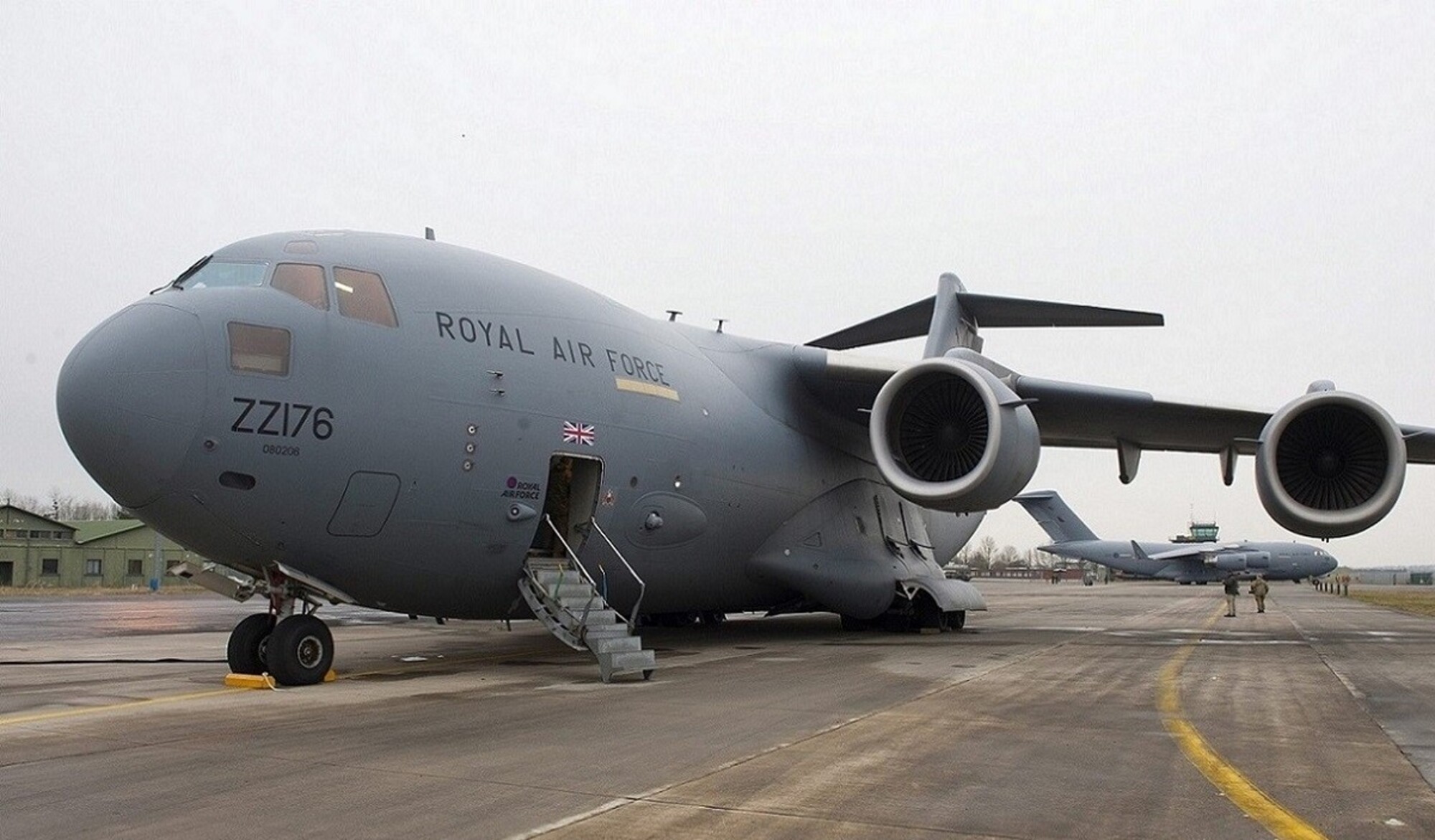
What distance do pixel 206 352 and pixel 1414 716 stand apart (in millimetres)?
9677

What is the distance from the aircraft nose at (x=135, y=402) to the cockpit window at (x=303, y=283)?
101cm

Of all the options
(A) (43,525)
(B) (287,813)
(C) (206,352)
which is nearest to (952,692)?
(B) (287,813)

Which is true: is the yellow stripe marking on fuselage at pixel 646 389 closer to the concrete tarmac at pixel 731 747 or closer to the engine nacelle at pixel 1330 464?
the concrete tarmac at pixel 731 747

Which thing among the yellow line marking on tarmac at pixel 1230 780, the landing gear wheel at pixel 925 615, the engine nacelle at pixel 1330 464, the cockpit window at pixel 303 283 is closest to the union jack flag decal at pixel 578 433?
the cockpit window at pixel 303 283

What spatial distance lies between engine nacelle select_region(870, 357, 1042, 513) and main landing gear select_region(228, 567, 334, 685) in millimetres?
6868

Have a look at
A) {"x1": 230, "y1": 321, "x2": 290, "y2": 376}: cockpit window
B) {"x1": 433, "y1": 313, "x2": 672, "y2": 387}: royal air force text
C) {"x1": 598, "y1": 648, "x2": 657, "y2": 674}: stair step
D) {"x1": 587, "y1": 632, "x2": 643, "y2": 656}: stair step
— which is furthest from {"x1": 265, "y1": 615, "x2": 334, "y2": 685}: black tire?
{"x1": 433, "y1": 313, "x2": 672, "y2": 387}: royal air force text

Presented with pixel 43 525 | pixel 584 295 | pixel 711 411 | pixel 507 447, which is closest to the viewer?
pixel 507 447

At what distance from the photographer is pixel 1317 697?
8.95m

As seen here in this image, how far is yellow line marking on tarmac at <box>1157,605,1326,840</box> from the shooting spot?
4414mm

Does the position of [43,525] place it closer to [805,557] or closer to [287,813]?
[805,557]

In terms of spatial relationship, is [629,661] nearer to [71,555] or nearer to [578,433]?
[578,433]

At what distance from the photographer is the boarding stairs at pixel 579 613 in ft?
32.4

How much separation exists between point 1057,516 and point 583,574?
53738 mm

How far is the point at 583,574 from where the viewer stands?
11.0 metres
